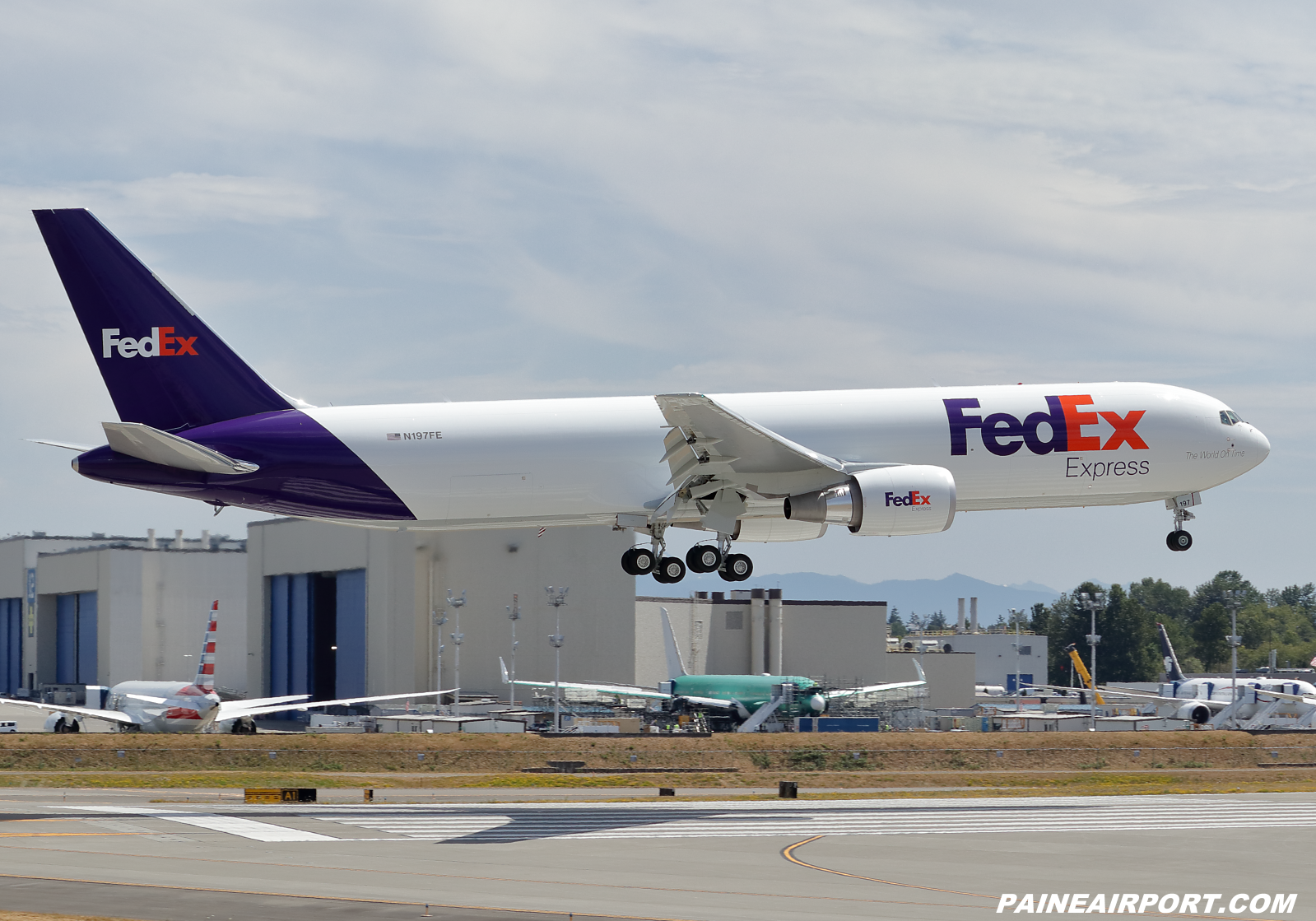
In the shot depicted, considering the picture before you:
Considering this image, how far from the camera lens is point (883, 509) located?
39.5 meters

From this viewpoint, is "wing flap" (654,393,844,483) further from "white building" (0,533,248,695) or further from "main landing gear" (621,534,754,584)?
"white building" (0,533,248,695)

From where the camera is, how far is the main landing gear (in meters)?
42.5

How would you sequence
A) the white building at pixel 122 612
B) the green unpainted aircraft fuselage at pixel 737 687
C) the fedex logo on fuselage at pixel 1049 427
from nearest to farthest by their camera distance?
1. the fedex logo on fuselage at pixel 1049 427
2. the green unpainted aircraft fuselage at pixel 737 687
3. the white building at pixel 122 612

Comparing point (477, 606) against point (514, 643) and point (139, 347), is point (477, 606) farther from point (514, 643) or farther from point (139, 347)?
point (139, 347)

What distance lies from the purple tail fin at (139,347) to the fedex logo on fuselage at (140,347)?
2 centimetres

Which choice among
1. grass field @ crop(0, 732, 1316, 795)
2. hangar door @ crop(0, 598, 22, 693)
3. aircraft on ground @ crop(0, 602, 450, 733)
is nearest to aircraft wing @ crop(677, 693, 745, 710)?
grass field @ crop(0, 732, 1316, 795)

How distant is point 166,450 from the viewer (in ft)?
127

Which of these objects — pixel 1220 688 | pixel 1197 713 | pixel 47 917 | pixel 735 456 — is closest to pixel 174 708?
pixel 735 456

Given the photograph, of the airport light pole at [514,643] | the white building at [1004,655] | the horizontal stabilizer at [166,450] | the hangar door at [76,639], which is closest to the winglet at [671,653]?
the airport light pole at [514,643]

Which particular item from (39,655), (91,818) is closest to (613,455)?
(91,818)

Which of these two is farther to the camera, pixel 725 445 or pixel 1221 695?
pixel 1221 695

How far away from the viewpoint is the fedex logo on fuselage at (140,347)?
42.0 meters

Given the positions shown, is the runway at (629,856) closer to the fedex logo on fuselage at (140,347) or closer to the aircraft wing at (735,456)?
the aircraft wing at (735,456)

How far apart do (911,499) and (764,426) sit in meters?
4.71
